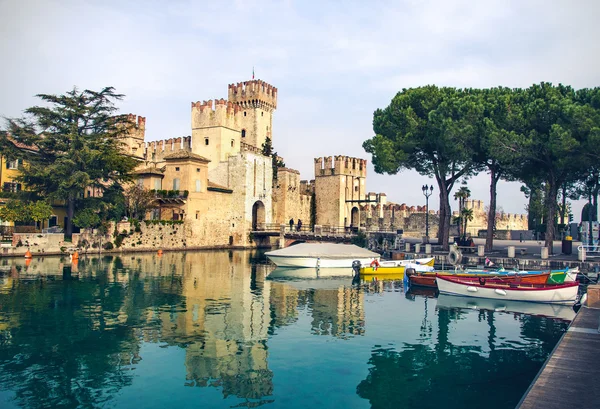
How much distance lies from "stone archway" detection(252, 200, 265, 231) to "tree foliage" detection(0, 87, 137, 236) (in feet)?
58.5

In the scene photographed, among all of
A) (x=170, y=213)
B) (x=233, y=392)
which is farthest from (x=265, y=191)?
(x=233, y=392)

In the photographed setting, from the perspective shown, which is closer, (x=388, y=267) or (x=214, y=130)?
(x=388, y=267)

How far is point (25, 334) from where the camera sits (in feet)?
46.7

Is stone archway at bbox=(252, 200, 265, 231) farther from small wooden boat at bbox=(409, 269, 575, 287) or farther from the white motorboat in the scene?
small wooden boat at bbox=(409, 269, 575, 287)

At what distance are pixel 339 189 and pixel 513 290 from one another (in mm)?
38302

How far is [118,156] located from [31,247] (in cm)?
921

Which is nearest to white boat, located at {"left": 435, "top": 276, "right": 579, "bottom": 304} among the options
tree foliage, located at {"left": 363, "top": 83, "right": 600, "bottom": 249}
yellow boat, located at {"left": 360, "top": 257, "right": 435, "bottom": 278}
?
yellow boat, located at {"left": 360, "top": 257, "right": 435, "bottom": 278}

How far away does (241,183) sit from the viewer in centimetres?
5291

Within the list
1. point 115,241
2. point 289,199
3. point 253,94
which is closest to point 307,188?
point 289,199

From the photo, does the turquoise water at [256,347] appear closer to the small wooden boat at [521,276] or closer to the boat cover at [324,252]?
the small wooden boat at [521,276]

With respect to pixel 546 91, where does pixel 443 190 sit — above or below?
below

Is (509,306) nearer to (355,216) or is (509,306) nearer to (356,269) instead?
(356,269)

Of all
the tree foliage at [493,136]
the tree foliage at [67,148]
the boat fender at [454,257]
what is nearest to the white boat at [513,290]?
the boat fender at [454,257]

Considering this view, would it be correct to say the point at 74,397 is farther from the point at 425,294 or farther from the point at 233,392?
the point at 425,294
